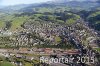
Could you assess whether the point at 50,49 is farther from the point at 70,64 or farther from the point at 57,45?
the point at 70,64

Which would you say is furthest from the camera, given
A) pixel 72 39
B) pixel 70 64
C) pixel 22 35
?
pixel 22 35

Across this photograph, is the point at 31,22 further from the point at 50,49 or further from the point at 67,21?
the point at 50,49

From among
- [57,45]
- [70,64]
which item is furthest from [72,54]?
[57,45]

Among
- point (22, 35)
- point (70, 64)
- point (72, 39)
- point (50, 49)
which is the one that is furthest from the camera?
point (22, 35)

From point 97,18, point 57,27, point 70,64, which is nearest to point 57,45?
point 70,64

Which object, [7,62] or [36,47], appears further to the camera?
[36,47]

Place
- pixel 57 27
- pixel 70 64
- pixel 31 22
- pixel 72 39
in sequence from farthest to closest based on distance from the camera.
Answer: pixel 31 22 < pixel 57 27 < pixel 72 39 < pixel 70 64

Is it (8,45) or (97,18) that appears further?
(97,18)

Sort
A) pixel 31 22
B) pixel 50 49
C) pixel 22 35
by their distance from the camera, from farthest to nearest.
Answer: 1. pixel 31 22
2. pixel 22 35
3. pixel 50 49
